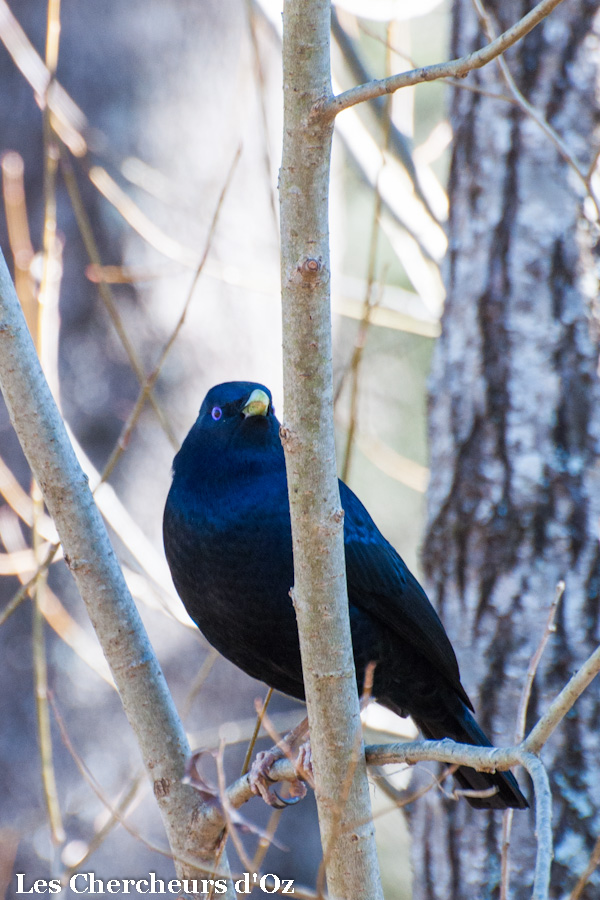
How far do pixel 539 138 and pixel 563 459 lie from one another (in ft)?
3.61

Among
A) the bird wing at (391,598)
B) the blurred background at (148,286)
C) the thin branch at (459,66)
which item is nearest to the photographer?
the thin branch at (459,66)

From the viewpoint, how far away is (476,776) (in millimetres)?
2854

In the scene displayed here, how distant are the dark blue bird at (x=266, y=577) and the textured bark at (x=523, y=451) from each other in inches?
10.6

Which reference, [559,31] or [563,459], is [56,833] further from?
[559,31]

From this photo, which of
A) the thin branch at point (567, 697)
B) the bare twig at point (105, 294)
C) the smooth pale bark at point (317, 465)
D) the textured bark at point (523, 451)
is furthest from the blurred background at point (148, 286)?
the thin branch at point (567, 697)

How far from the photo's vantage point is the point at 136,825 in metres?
3.99

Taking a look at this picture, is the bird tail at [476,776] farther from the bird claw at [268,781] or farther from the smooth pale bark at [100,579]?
the smooth pale bark at [100,579]

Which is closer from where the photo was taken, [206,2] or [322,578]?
[322,578]

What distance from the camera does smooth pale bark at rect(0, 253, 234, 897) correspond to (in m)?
1.81

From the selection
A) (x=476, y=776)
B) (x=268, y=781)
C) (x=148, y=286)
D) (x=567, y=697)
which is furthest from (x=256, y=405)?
(x=148, y=286)

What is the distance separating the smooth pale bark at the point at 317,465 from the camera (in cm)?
141

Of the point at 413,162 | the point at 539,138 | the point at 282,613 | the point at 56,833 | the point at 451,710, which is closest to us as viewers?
the point at 56,833

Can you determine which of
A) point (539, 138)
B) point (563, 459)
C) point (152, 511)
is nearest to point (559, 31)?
point (539, 138)

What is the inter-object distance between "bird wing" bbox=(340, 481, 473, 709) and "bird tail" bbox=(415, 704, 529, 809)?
232 mm
